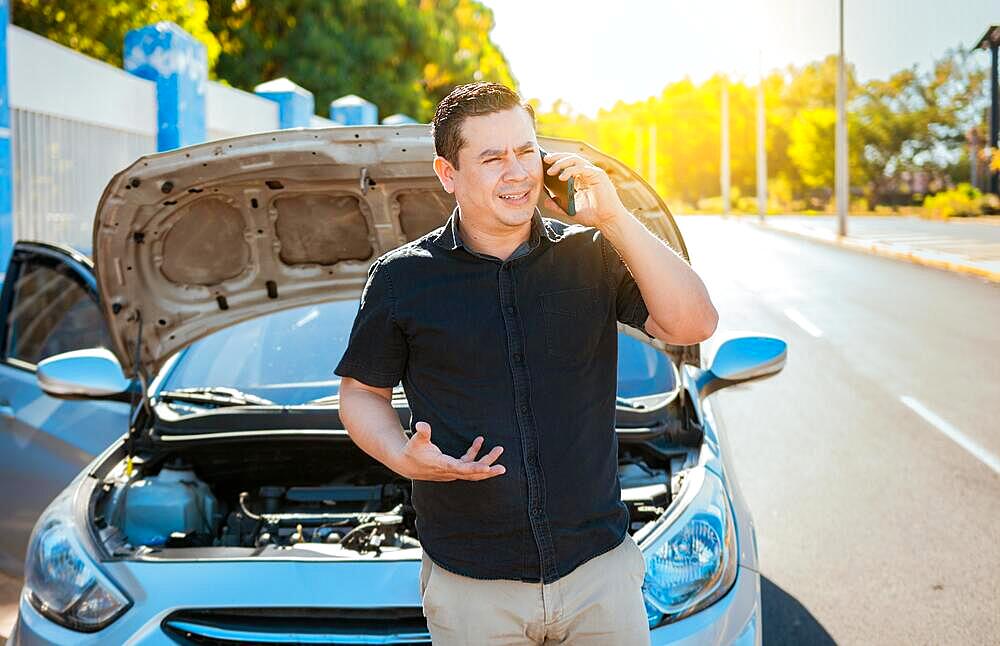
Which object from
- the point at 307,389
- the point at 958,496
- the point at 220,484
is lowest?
the point at 958,496

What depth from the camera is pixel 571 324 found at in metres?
2.24

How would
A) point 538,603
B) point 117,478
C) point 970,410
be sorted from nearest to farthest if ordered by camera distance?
A: point 538,603 < point 117,478 < point 970,410

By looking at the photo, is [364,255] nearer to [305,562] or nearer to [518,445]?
[305,562]

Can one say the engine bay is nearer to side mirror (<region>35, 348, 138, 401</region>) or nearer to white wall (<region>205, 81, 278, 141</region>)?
side mirror (<region>35, 348, 138, 401</region>)

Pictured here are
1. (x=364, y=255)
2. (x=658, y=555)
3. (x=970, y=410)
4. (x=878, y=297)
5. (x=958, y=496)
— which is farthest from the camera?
(x=878, y=297)

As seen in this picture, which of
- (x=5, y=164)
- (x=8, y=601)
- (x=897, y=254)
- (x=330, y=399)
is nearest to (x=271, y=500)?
(x=330, y=399)

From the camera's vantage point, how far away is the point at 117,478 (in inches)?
143

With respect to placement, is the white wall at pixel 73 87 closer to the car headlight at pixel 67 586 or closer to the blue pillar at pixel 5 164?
the blue pillar at pixel 5 164

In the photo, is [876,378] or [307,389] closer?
[307,389]

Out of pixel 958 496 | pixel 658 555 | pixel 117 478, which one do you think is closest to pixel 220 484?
pixel 117 478

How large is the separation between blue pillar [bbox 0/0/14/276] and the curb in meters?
16.0

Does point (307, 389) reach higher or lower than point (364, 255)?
lower

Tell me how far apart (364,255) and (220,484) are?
924 millimetres

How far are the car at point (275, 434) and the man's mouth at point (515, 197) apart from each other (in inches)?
32.4
